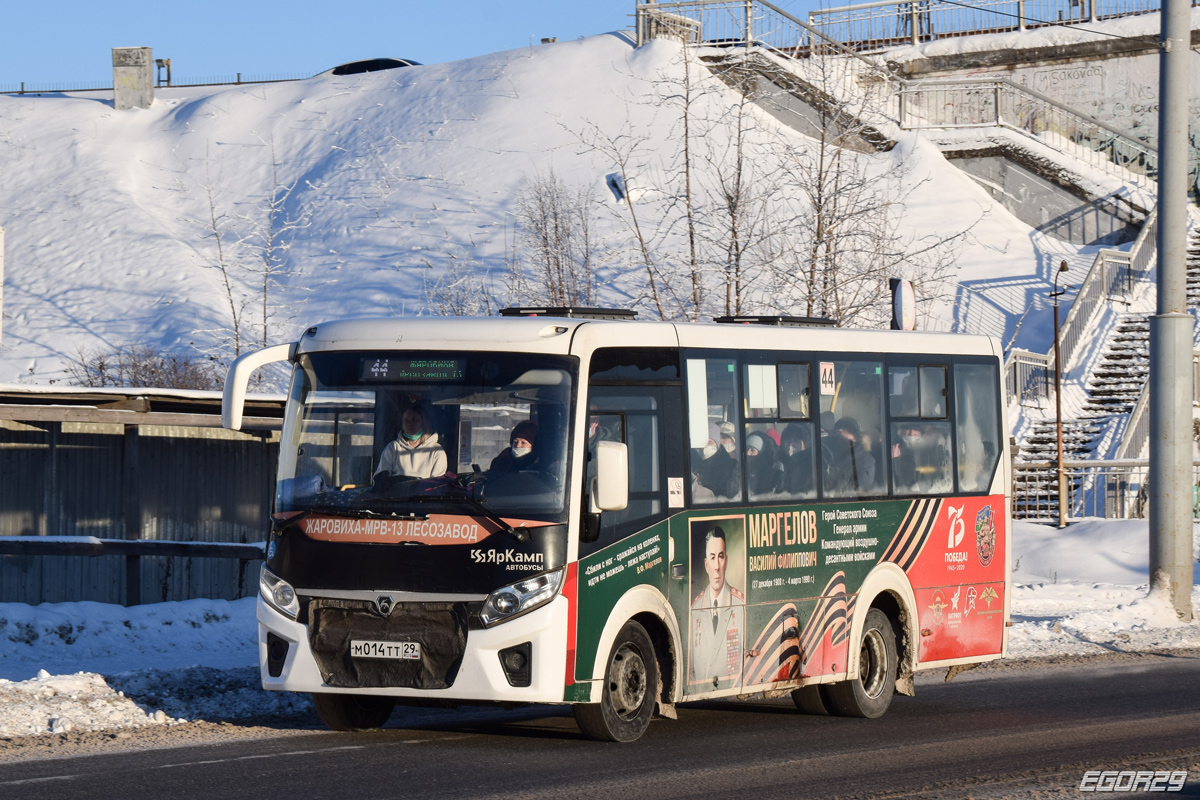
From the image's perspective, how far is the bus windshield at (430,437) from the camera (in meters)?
9.77

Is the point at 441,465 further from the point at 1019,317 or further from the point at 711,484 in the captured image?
the point at 1019,317

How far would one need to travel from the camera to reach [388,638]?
962 cm

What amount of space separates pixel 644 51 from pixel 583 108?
3674 mm

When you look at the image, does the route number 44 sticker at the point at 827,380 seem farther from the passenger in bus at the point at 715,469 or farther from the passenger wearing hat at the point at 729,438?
the passenger in bus at the point at 715,469

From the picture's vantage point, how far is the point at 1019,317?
4100 cm

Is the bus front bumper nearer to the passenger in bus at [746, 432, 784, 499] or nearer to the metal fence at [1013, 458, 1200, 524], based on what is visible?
the passenger in bus at [746, 432, 784, 499]

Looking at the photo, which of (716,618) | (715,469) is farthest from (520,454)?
(716,618)

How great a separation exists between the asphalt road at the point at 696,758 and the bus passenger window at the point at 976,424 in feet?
6.27

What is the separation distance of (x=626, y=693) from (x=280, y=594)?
2.31 metres

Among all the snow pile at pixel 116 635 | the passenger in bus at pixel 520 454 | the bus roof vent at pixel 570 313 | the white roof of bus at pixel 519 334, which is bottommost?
the snow pile at pixel 116 635

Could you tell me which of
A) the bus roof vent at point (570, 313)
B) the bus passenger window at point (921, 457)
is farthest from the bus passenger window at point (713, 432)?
the bus passenger window at point (921, 457)

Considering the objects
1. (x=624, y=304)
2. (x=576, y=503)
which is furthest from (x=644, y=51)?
(x=576, y=503)

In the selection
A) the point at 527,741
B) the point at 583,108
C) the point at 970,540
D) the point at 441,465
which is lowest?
the point at 527,741

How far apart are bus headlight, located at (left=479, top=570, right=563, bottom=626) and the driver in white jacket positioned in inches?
35.1
